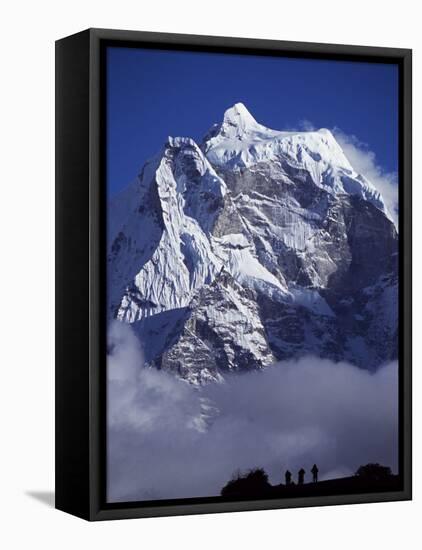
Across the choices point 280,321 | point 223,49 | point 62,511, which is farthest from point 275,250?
point 62,511

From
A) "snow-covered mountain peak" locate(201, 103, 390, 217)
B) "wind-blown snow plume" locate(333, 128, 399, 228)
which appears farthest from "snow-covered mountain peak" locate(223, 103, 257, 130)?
"wind-blown snow plume" locate(333, 128, 399, 228)

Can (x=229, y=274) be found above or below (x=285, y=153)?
below

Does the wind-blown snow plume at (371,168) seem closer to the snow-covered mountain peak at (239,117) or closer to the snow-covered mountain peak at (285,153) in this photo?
the snow-covered mountain peak at (285,153)

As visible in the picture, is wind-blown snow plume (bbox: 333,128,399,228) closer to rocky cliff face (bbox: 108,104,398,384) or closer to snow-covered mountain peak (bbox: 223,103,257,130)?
rocky cliff face (bbox: 108,104,398,384)

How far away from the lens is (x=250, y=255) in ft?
39.3

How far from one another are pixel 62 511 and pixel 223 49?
328 centimetres

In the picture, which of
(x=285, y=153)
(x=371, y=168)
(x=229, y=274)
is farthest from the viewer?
(x=371, y=168)

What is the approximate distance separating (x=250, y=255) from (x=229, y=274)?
204 millimetres

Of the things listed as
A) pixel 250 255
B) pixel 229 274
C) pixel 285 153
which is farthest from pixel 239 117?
pixel 229 274

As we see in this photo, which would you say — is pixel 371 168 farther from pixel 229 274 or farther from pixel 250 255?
pixel 229 274

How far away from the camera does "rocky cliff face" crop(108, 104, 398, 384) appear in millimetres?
11633

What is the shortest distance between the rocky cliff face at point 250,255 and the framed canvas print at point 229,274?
13mm

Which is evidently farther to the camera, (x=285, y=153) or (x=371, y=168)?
(x=371, y=168)

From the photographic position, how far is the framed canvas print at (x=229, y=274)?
11.5 m
